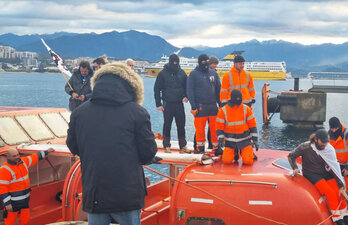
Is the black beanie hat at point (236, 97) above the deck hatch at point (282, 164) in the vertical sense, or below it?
above

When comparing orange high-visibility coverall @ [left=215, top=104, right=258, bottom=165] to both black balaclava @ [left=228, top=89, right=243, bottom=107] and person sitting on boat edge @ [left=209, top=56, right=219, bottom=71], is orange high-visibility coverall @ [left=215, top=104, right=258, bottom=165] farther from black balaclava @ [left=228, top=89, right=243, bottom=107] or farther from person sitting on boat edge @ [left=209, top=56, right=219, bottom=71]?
person sitting on boat edge @ [left=209, top=56, right=219, bottom=71]

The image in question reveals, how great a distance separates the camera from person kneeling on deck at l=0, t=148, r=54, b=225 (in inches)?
282

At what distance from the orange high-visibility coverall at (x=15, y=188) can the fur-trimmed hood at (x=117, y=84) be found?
13.8ft

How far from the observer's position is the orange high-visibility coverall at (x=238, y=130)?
7.01 m

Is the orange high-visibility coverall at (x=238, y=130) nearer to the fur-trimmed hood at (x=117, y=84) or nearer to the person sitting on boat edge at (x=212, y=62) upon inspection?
the person sitting on boat edge at (x=212, y=62)

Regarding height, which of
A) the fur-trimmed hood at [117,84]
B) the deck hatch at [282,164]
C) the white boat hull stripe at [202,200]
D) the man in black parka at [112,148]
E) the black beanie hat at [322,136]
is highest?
the fur-trimmed hood at [117,84]

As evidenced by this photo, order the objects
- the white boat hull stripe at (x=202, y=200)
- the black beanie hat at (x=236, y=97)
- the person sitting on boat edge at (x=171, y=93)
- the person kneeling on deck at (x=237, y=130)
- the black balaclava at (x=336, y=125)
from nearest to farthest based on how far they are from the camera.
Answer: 1. the white boat hull stripe at (x=202, y=200)
2. the black beanie hat at (x=236, y=97)
3. the person kneeling on deck at (x=237, y=130)
4. the black balaclava at (x=336, y=125)
5. the person sitting on boat edge at (x=171, y=93)

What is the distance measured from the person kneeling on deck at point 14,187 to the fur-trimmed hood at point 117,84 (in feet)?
13.7

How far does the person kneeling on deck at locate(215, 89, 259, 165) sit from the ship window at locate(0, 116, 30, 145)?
4343 millimetres

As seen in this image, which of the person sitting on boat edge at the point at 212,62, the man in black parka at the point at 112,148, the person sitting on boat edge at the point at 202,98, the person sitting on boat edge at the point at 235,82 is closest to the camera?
the man in black parka at the point at 112,148

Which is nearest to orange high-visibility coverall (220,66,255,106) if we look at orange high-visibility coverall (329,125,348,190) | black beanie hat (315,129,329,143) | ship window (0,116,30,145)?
orange high-visibility coverall (329,125,348,190)

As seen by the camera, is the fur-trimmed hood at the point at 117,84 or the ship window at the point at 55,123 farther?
the ship window at the point at 55,123

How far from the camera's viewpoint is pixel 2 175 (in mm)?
7156

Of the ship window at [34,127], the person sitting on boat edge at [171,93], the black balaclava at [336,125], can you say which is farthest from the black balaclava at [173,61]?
the black balaclava at [336,125]
